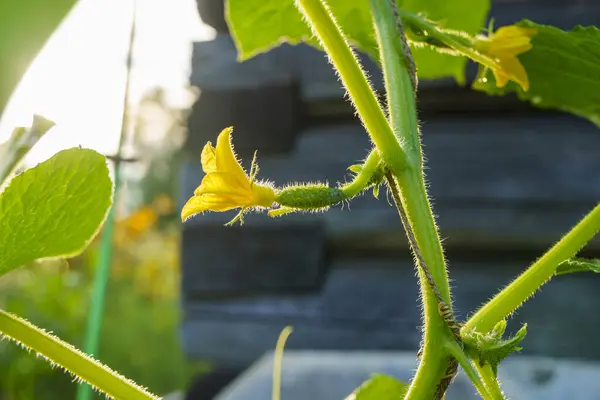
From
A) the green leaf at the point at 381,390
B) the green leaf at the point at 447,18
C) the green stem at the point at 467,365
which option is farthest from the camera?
the green leaf at the point at 447,18

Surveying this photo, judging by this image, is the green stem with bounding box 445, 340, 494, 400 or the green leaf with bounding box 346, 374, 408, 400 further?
the green leaf with bounding box 346, 374, 408, 400

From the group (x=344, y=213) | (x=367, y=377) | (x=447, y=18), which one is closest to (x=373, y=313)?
(x=344, y=213)

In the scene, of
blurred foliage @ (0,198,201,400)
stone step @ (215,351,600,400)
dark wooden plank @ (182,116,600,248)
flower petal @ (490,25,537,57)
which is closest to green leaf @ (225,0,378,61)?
flower petal @ (490,25,537,57)

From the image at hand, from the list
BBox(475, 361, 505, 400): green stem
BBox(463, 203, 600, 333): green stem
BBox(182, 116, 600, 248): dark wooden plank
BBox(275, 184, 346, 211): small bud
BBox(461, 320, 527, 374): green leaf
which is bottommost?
BBox(182, 116, 600, 248): dark wooden plank

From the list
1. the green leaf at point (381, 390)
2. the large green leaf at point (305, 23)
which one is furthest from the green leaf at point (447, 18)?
the green leaf at point (381, 390)

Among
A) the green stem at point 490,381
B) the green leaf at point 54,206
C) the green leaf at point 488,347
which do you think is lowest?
the green stem at point 490,381

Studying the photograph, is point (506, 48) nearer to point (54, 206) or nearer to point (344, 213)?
point (54, 206)

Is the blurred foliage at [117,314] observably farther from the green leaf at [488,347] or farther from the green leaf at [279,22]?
the green leaf at [488,347]

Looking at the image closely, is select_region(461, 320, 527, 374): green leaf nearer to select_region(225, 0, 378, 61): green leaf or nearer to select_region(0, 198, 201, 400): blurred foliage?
select_region(225, 0, 378, 61): green leaf
